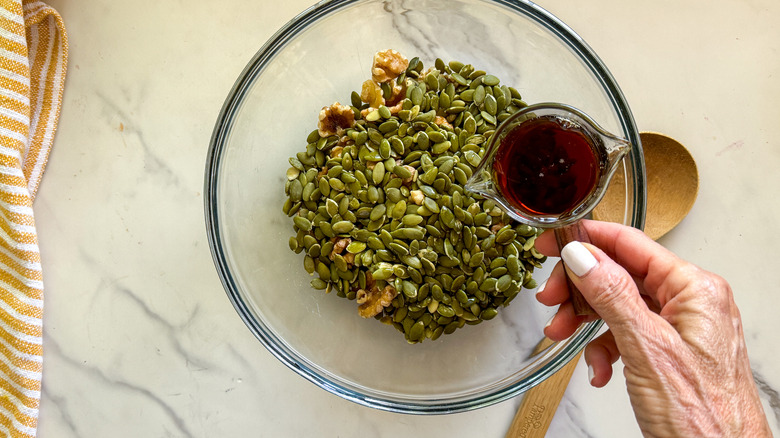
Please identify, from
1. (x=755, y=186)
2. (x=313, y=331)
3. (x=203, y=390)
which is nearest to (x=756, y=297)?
(x=755, y=186)

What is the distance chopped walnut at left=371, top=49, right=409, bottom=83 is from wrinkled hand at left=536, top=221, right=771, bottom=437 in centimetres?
47

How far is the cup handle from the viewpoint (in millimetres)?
906

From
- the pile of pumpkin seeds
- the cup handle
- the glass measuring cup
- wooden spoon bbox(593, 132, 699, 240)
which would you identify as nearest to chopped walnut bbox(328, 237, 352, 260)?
the pile of pumpkin seeds

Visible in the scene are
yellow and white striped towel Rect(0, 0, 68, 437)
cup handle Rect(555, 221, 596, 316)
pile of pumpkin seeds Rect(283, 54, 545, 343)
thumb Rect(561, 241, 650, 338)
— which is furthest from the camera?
yellow and white striped towel Rect(0, 0, 68, 437)

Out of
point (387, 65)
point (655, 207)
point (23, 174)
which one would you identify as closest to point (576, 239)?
point (655, 207)

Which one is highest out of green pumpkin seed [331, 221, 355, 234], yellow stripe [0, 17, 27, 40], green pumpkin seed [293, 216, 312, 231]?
yellow stripe [0, 17, 27, 40]

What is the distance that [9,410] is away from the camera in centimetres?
124

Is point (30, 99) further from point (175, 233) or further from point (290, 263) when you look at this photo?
point (290, 263)

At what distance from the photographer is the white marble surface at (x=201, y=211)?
1.22 metres

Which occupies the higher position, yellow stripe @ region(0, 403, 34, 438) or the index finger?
the index finger

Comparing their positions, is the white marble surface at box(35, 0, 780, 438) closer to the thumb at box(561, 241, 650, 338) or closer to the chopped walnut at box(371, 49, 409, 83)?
the chopped walnut at box(371, 49, 409, 83)

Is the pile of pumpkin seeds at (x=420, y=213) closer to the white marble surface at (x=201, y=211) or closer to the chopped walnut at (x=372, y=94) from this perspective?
the chopped walnut at (x=372, y=94)

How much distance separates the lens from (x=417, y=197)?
1027 millimetres

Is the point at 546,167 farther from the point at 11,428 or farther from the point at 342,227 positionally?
the point at 11,428
